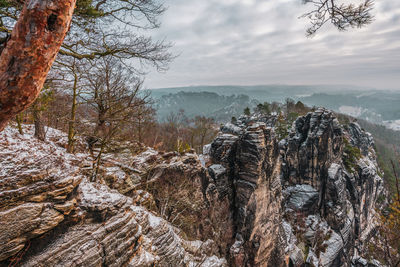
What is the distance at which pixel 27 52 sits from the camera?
234 centimetres

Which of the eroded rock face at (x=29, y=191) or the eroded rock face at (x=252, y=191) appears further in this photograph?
the eroded rock face at (x=252, y=191)

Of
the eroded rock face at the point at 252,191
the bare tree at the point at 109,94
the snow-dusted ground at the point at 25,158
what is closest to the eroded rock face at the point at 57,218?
the snow-dusted ground at the point at 25,158

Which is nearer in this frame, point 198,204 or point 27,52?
point 27,52

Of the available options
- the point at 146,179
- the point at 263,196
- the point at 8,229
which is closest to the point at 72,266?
the point at 8,229

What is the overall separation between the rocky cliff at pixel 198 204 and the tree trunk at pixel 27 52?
311 centimetres

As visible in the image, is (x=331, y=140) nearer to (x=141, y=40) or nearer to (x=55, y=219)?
(x=141, y=40)

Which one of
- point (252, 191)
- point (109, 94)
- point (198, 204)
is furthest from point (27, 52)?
point (252, 191)

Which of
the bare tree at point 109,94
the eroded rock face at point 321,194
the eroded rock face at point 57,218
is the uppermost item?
the bare tree at point 109,94

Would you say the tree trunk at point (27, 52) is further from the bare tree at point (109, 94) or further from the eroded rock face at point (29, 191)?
the bare tree at point (109, 94)

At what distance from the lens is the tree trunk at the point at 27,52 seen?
230 cm

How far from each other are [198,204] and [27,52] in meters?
13.5

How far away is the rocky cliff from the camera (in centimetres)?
448

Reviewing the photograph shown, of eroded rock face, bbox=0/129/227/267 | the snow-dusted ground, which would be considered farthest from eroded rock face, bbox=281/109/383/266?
the snow-dusted ground

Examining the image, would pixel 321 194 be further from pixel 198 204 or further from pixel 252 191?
pixel 198 204
